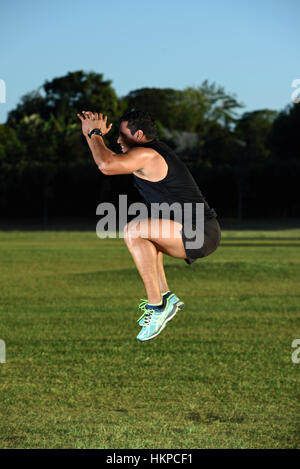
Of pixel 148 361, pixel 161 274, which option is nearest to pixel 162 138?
pixel 148 361

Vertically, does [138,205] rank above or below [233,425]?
above

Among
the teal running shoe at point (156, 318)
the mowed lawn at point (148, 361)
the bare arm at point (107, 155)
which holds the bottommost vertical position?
the mowed lawn at point (148, 361)

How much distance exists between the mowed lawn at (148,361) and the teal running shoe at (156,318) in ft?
23.3

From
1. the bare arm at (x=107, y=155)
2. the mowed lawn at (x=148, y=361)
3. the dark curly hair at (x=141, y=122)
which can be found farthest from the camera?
the mowed lawn at (x=148, y=361)

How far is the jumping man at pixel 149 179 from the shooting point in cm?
472

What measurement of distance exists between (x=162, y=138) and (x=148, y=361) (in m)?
44.6

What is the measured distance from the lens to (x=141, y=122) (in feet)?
15.9

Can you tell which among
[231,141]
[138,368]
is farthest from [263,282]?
[231,141]

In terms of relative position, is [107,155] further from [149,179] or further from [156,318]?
[156,318]

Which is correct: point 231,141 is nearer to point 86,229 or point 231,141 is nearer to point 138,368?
point 86,229

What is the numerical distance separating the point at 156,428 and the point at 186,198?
30.0ft

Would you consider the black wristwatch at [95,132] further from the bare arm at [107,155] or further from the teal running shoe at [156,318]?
the teal running shoe at [156,318]

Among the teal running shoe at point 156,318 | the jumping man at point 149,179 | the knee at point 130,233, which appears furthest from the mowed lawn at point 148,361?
the knee at point 130,233
